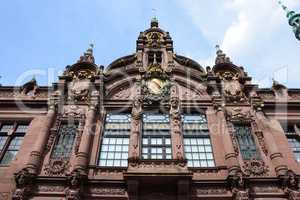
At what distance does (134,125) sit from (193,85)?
5674 millimetres

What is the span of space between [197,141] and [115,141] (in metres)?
4.56

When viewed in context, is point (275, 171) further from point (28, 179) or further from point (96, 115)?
point (28, 179)

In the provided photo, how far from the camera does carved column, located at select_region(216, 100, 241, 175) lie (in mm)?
17444

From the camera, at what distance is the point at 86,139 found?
19.1m

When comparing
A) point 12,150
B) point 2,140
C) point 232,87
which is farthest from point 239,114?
point 2,140

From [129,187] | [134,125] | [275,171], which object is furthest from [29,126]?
[275,171]

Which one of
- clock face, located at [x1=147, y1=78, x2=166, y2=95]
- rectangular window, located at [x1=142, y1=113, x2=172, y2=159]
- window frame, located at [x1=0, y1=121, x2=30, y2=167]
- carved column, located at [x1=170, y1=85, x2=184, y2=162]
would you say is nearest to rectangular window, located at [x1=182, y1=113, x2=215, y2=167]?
carved column, located at [x1=170, y1=85, x2=184, y2=162]

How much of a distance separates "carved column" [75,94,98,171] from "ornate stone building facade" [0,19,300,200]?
64mm

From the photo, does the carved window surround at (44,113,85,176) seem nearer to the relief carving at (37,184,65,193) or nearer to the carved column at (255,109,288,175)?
the relief carving at (37,184,65,193)

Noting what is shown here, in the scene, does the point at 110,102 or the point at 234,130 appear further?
the point at 110,102

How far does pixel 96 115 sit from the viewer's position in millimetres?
21344

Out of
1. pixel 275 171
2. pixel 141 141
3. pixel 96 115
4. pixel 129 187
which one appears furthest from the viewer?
pixel 96 115

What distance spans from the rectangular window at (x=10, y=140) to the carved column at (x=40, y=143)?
1.41 metres

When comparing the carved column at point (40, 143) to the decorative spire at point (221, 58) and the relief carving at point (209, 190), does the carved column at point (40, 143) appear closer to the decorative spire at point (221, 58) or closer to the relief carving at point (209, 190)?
the relief carving at point (209, 190)
